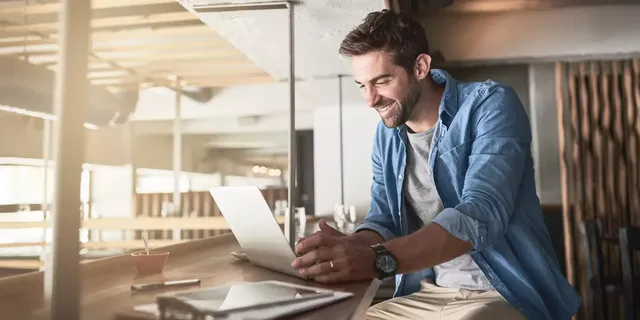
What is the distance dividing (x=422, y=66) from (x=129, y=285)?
3.81 feet

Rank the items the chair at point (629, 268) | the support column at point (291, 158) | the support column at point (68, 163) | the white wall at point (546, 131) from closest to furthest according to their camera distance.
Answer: the support column at point (68, 163)
the support column at point (291, 158)
the chair at point (629, 268)
the white wall at point (546, 131)

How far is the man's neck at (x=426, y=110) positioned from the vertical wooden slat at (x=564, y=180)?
338 centimetres

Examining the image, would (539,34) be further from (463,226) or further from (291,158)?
(463,226)

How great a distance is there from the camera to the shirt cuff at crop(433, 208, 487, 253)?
4.00 feet

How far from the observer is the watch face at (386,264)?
1168 millimetres

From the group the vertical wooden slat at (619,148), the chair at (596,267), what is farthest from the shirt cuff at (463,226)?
the vertical wooden slat at (619,148)

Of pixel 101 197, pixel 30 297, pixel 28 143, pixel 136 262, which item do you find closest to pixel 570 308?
pixel 136 262

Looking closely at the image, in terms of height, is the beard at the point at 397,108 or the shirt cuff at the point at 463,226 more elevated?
the beard at the point at 397,108

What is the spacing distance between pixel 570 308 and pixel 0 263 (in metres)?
7.66

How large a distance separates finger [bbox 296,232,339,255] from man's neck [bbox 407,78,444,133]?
727mm

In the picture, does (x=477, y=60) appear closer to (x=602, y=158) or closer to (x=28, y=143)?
(x=602, y=158)

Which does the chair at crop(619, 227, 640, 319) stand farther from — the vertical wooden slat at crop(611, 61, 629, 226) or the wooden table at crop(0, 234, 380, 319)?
the wooden table at crop(0, 234, 380, 319)

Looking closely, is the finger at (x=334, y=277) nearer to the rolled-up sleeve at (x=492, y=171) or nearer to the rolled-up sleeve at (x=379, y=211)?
the rolled-up sleeve at (x=492, y=171)

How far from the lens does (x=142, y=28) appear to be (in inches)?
160
